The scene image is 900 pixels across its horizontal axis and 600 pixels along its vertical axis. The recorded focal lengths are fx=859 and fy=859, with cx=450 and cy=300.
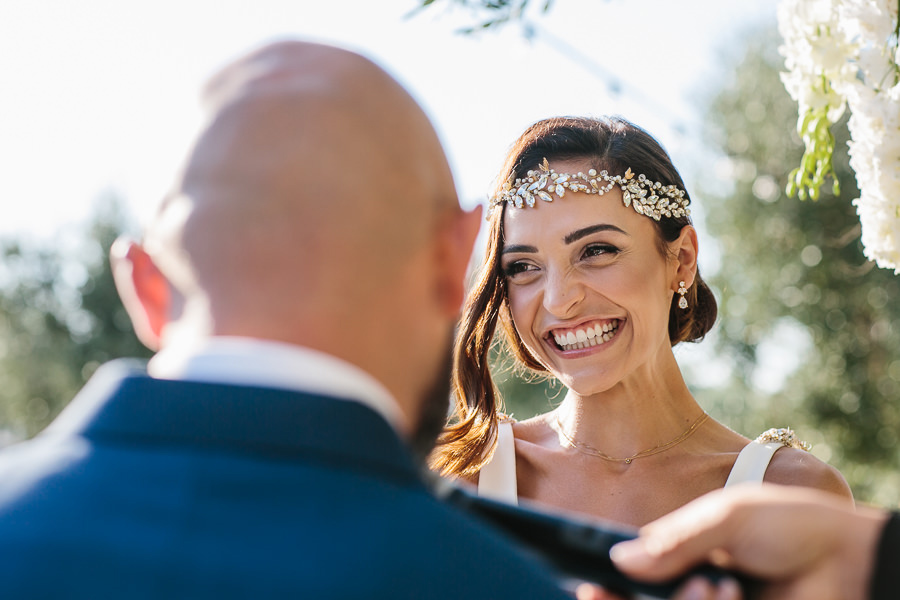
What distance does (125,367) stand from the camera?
1170 mm

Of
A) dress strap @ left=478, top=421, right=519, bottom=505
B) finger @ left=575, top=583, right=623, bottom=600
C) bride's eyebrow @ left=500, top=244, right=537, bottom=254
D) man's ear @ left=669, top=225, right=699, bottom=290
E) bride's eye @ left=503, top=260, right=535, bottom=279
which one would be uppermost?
man's ear @ left=669, top=225, right=699, bottom=290

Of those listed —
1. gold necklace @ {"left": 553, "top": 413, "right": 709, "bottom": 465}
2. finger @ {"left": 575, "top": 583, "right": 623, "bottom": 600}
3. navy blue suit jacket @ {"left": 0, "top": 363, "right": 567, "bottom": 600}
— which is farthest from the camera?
gold necklace @ {"left": 553, "top": 413, "right": 709, "bottom": 465}

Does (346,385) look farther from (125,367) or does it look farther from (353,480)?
(125,367)

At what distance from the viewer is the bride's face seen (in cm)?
331

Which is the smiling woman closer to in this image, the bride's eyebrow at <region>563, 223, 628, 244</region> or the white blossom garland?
the bride's eyebrow at <region>563, 223, 628, 244</region>

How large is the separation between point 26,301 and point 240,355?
28006 mm

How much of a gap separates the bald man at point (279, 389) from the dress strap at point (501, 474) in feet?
7.76

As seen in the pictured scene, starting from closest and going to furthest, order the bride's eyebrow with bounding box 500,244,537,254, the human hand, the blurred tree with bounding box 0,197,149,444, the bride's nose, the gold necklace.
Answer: the human hand → the bride's nose → the bride's eyebrow with bounding box 500,244,537,254 → the gold necklace → the blurred tree with bounding box 0,197,149,444

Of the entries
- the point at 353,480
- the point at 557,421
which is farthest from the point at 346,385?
the point at 557,421

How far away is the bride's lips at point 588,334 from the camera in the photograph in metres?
3.34

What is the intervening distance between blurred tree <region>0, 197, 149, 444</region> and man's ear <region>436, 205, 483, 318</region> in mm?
26352

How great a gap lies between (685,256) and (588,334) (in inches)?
26.7

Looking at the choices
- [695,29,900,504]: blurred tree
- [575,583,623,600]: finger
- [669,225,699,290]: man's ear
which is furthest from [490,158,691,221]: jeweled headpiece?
[695,29,900,504]: blurred tree

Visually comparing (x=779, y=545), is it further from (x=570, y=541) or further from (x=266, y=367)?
(x=266, y=367)
